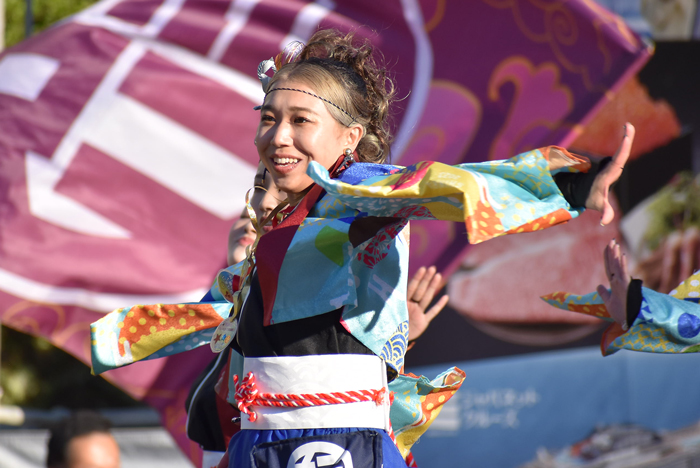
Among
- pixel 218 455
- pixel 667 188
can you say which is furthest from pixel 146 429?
pixel 667 188

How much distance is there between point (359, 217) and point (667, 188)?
3049mm

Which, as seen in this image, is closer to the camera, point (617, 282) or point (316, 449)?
point (316, 449)

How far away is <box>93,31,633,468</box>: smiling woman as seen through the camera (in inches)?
39.4

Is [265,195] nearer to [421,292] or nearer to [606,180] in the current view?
[421,292]

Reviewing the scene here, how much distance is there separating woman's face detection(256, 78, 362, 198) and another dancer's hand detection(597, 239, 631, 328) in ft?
2.07

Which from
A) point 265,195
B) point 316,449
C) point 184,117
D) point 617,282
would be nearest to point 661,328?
point 617,282

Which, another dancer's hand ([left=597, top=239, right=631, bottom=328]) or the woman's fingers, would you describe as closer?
another dancer's hand ([left=597, top=239, right=631, bottom=328])

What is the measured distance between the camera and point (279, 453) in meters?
1.12

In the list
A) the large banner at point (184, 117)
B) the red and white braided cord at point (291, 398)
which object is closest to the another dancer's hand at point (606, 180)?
the red and white braided cord at point (291, 398)

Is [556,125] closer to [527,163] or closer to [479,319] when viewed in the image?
[479,319]

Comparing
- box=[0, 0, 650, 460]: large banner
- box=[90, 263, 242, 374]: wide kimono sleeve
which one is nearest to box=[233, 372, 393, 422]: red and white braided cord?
box=[90, 263, 242, 374]: wide kimono sleeve

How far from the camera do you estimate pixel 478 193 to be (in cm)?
98

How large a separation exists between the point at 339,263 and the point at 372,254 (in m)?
0.06

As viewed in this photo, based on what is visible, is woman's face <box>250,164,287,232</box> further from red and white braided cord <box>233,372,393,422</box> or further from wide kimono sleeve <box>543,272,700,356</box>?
wide kimono sleeve <box>543,272,700,356</box>
